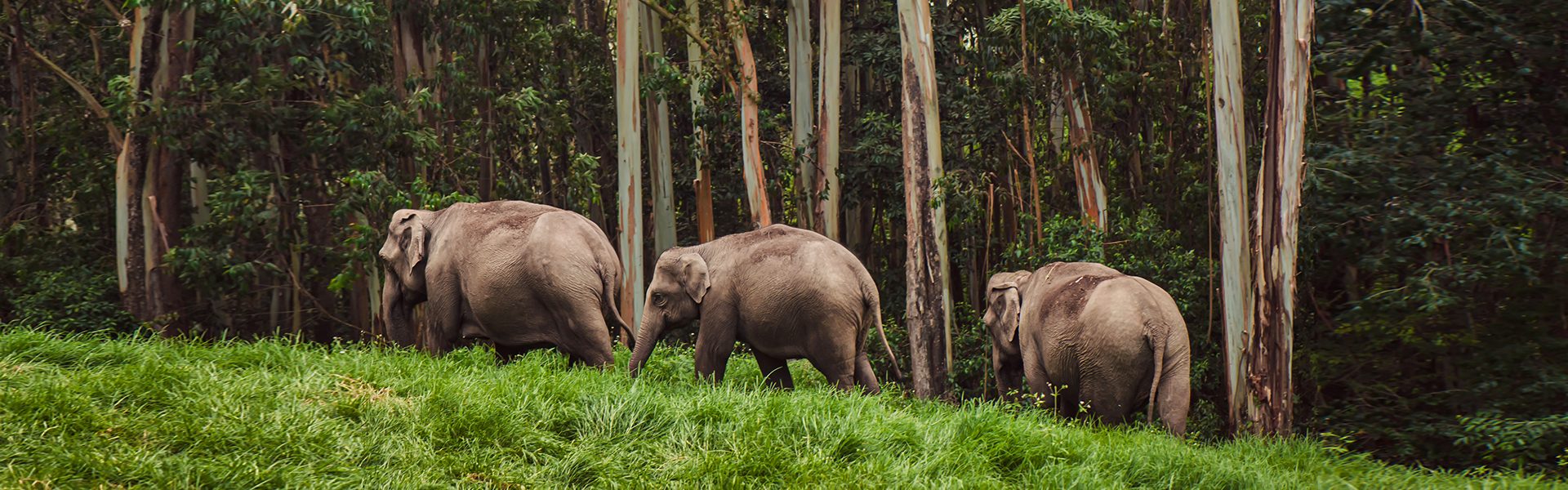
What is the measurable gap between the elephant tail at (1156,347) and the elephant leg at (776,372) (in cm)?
230

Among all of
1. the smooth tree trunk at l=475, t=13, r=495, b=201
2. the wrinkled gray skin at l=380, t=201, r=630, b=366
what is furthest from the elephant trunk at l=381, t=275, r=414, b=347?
the smooth tree trunk at l=475, t=13, r=495, b=201

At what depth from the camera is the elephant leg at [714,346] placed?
804 cm

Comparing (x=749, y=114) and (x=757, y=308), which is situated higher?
(x=749, y=114)

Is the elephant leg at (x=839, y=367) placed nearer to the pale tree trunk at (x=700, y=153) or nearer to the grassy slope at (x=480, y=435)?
the grassy slope at (x=480, y=435)

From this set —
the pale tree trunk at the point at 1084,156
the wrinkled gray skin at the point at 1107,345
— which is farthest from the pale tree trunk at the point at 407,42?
the wrinkled gray skin at the point at 1107,345

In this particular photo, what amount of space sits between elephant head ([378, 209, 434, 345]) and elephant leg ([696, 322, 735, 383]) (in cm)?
207

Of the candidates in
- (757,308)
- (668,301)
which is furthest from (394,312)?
(757,308)

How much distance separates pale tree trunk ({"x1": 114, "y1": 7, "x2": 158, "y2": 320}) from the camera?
12234 millimetres

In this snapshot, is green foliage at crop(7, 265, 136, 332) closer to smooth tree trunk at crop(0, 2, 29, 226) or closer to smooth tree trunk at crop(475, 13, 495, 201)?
smooth tree trunk at crop(0, 2, 29, 226)

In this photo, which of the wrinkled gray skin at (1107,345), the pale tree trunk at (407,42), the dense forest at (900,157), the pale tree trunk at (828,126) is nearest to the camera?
the wrinkled gray skin at (1107,345)

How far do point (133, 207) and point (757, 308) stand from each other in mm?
Result: 7814

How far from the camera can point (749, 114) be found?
1376 cm

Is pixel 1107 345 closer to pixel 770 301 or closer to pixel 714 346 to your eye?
pixel 770 301

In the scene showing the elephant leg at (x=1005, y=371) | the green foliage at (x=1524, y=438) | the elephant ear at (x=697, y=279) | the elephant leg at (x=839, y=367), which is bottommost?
the green foliage at (x=1524, y=438)
